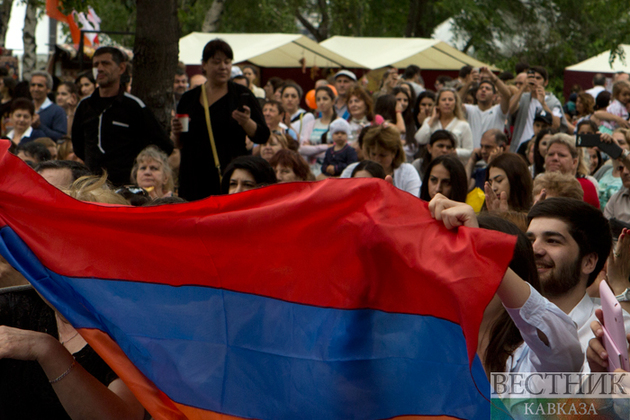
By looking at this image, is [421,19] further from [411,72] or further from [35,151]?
[35,151]

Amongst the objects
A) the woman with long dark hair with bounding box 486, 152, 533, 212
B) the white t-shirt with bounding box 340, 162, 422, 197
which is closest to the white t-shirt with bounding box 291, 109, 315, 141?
the white t-shirt with bounding box 340, 162, 422, 197

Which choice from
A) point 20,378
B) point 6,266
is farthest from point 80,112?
point 20,378

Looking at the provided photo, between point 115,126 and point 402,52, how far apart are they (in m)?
17.0

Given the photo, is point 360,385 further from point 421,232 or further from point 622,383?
point 622,383

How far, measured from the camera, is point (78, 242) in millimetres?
2758

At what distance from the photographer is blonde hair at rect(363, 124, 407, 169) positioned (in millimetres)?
7363

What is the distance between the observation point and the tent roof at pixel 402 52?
22.5 metres

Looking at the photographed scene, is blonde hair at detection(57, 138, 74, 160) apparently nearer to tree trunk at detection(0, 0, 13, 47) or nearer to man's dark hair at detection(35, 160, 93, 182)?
man's dark hair at detection(35, 160, 93, 182)

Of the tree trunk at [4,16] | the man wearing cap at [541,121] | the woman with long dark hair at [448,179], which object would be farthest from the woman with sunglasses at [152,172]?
the tree trunk at [4,16]

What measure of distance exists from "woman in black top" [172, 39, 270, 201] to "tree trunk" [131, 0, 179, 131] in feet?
1.45

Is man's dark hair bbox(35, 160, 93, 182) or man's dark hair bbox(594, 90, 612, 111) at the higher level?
man's dark hair bbox(35, 160, 93, 182)

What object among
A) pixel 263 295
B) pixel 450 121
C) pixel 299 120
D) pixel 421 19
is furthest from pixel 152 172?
pixel 421 19

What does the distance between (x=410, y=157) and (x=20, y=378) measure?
8152 mm

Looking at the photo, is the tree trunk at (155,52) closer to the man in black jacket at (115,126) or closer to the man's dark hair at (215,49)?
the man in black jacket at (115,126)
